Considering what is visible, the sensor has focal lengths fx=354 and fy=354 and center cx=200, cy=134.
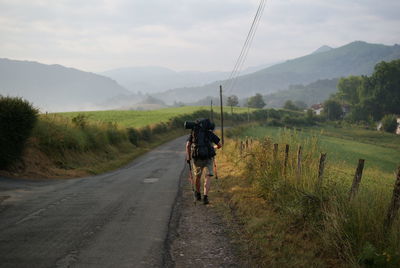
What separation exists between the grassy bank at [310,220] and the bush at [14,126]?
34.7 ft

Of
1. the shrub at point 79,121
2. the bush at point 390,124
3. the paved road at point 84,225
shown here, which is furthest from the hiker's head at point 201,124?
the bush at point 390,124

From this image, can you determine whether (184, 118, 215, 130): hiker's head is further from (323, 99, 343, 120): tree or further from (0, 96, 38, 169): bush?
(323, 99, 343, 120): tree

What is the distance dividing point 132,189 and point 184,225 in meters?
4.97

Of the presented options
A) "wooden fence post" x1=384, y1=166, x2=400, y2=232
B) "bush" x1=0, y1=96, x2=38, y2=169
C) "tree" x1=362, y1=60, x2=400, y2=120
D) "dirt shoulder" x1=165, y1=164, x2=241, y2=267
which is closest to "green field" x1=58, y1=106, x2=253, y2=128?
"bush" x1=0, y1=96, x2=38, y2=169

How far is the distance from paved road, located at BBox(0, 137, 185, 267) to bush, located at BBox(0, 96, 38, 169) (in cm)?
326

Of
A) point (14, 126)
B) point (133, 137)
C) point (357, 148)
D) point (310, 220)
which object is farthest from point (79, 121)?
point (357, 148)

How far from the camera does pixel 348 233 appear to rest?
5402 millimetres

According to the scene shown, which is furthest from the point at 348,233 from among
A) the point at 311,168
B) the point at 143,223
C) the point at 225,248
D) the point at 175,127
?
Answer: the point at 175,127

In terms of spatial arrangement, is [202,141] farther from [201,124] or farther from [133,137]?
[133,137]

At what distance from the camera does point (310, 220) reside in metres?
6.57

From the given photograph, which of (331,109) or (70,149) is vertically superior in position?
(331,109)

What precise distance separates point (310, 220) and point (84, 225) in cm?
451

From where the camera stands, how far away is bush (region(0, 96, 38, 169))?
605 inches

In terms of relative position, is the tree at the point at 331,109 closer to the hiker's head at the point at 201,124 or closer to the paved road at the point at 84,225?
the paved road at the point at 84,225
